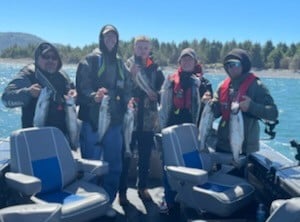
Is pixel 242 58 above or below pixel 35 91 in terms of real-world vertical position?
above

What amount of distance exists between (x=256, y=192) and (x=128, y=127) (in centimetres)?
160

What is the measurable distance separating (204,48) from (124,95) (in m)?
86.8

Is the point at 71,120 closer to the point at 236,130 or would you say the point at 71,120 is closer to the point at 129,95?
the point at 129,95

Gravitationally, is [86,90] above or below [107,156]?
above

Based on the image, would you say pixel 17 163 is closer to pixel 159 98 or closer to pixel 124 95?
pixel 124 95

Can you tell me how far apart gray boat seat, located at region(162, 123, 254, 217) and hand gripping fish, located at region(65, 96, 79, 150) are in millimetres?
939

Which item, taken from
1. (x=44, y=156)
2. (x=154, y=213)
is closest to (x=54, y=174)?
(x=44, y=156)

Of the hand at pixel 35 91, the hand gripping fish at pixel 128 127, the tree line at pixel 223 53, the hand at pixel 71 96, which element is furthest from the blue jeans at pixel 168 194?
the tree line at pixel 223 53

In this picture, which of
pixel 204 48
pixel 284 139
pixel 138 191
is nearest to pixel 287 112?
pixel 284 139

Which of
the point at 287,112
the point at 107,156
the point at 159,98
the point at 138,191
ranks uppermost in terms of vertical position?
the point at 159,98

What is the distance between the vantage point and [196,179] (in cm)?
403

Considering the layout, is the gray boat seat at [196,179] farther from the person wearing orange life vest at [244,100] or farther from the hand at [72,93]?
the hand at [72,93]

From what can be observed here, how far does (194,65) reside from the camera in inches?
195

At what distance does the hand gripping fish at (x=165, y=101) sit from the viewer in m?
4.86
